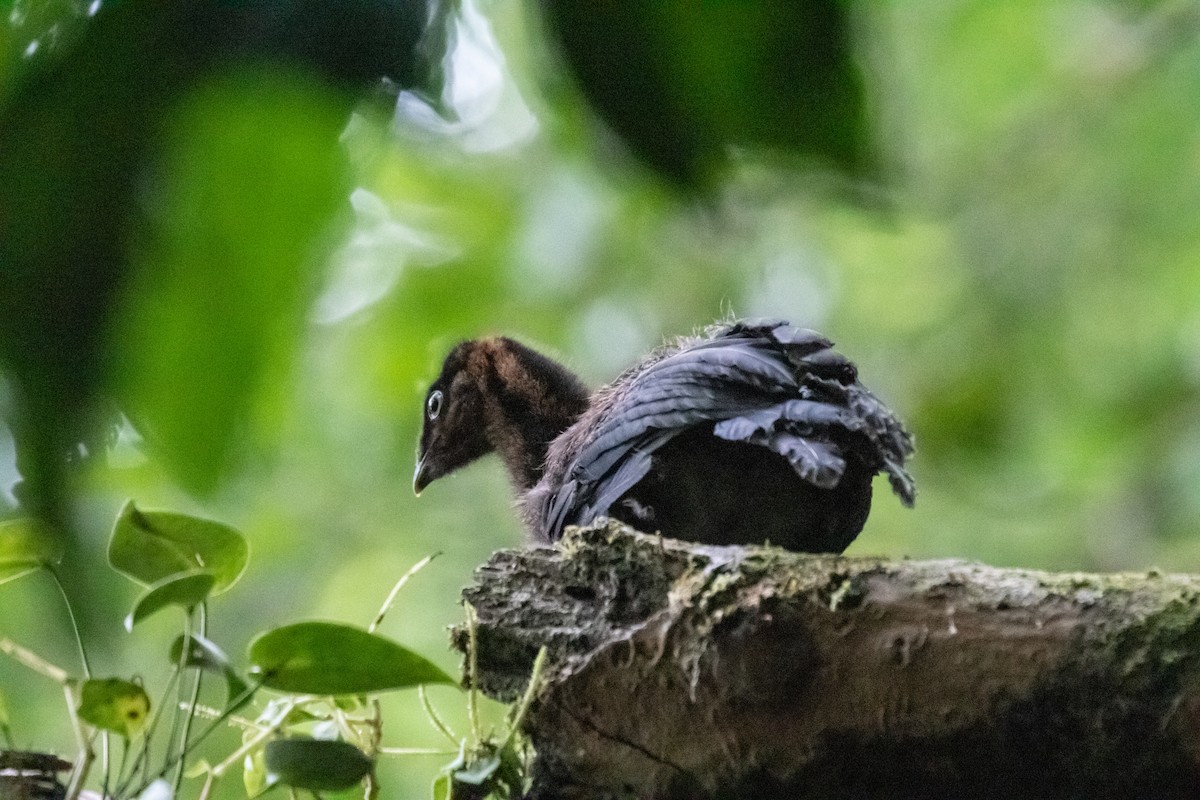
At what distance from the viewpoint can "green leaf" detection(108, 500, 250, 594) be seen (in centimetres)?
102

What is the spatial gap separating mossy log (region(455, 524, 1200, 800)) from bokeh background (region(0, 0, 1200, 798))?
284mm

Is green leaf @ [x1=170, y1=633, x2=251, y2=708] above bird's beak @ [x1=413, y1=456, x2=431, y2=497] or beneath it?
beneath

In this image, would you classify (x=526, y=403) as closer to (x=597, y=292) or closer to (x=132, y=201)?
(x=597, y=292)

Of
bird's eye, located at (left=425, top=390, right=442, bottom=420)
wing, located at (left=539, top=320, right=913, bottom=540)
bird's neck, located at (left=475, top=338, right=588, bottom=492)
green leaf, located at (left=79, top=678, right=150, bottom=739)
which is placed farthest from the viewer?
bird's eye, located at (left=425, top=390, right=442, bottom=420)

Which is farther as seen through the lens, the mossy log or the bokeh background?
the mossy log

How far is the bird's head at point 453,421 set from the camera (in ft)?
5.79

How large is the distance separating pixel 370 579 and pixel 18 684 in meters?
0.84

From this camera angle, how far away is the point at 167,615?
7.72ft

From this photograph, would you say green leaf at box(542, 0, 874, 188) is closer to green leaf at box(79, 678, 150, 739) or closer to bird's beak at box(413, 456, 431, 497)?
green leaf at box(79, 678, 150, 739)

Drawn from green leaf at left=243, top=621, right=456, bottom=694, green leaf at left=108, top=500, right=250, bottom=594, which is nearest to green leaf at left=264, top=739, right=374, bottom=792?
green leaf at left=243, top=621, right=456, bottom=694

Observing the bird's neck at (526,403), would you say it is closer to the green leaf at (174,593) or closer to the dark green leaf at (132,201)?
the green leaf at (174,593)

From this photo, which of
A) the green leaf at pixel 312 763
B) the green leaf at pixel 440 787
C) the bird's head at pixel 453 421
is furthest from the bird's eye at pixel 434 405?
the green leaf at pixel 312 763

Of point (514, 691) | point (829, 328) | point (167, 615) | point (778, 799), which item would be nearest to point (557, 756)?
point (514, 691)

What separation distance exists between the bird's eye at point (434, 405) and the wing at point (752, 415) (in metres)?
0.46
